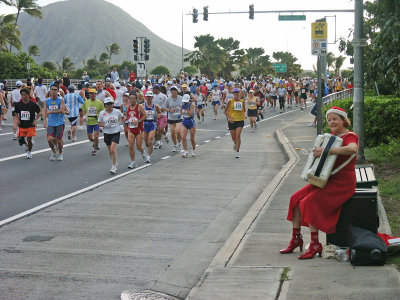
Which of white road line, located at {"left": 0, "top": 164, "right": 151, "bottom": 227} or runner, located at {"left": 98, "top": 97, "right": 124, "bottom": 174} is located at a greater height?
runner, located at {"left": 98, "top": 97, "right": 124, "bottom": 174}

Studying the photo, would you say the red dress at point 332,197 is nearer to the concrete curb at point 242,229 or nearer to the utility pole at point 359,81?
the concrete curb at point 242,229

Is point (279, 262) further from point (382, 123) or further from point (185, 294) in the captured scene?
point (382, 123)

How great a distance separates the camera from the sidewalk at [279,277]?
6020mm

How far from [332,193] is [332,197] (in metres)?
0.04

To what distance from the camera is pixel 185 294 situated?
6.77 metres

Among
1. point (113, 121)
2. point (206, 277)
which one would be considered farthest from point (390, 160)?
point (206, 277)

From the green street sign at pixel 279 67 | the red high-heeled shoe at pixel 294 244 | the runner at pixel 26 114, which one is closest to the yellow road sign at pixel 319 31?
the runner at pixel 26 114

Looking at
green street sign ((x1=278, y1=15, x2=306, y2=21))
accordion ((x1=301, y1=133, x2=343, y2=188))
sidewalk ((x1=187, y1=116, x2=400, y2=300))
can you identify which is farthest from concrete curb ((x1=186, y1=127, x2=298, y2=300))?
green street sign ((x1=278, y1=15, x2=306, y2=21))

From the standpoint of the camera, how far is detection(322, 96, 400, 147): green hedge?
18.1 meters

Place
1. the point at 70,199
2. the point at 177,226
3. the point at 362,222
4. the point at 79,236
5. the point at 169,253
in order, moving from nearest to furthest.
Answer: the point at 362,222 → the point at 169,253 → the point at 79,236 → the point at 177,226 → the point at 70,199

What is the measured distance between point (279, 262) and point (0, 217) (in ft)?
16.7

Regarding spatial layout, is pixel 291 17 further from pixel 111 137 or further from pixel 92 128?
pixel 111 137

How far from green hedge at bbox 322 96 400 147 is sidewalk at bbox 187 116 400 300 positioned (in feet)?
33.3

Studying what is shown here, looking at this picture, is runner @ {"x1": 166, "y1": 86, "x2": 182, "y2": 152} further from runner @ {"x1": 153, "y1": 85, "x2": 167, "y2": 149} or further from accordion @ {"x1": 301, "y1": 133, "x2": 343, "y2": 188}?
accordion @ {"x1": 301, "y1": 133, "x2": 343, "y2": 188}
